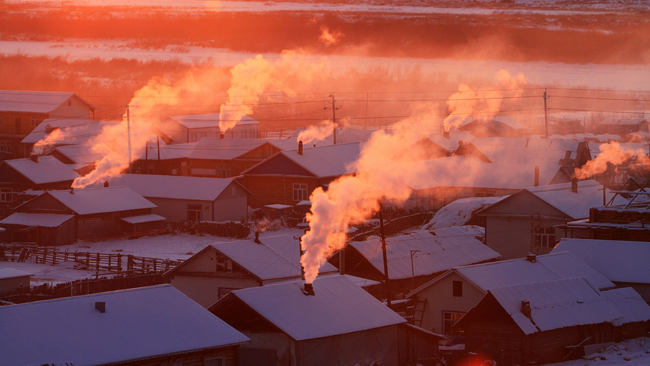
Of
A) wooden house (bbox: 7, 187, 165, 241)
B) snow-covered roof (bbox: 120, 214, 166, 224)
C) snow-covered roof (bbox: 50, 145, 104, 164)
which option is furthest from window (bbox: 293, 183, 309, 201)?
snow-covered roof (bbox: 50, 145, 104, 164)

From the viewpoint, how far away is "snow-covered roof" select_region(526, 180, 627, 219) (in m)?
41.9

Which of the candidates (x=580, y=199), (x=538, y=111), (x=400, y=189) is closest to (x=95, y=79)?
(x=538, y=111)

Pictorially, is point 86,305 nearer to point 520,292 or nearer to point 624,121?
point 520,292

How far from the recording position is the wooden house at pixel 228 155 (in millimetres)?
65125

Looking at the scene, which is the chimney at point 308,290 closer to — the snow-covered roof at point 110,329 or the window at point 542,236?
the snow-covered roof at point 110,329

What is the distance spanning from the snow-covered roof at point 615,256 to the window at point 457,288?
17.7ft

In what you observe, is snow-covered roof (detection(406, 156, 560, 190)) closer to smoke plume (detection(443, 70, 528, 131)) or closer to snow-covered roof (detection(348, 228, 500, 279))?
snow-covered roof (detection(348, 228, 500, 279))

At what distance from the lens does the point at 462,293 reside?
30.9 metres

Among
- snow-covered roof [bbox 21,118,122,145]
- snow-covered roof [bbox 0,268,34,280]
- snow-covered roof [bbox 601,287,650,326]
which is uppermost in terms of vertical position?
snow-covered roof [bbox 21,118,122,145]

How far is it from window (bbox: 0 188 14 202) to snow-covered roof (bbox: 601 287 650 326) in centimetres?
3788

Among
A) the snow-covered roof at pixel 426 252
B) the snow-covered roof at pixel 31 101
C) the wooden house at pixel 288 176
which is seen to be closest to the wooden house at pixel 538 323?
the snow-covered roof at pixel 426 252

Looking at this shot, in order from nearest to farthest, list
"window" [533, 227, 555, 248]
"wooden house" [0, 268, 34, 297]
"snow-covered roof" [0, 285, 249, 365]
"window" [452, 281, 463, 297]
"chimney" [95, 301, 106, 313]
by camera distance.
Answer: "snow-covered roof" [0, 285, 249, 365] → "chimney" [95, 301, 106, 313] → "window" [452, 281, 463, 297] → "wooden house" [0, 268, 34, 297] → "window" [533, 227, 555, 248]

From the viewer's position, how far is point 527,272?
31.0 meters

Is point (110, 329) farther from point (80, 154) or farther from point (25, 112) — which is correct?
point (25, 112)
